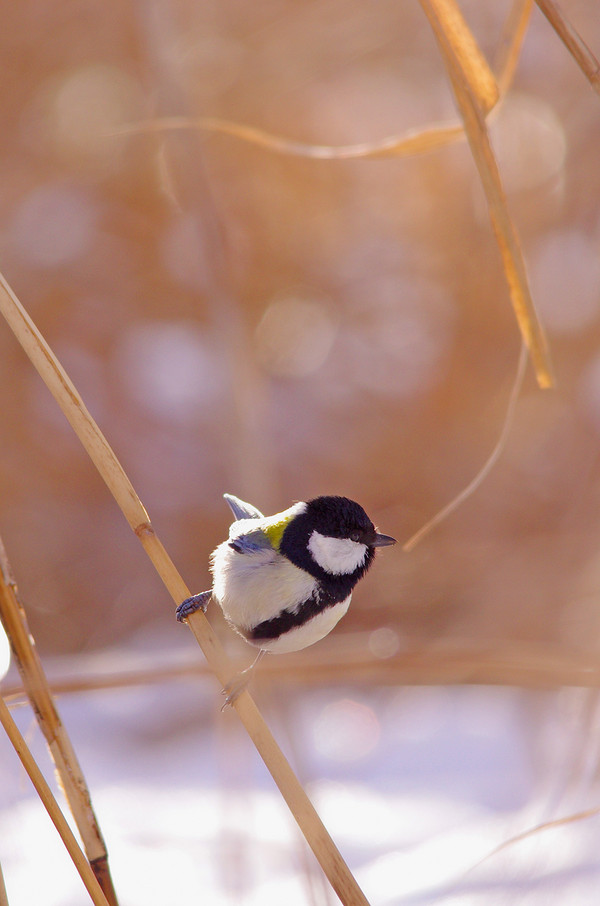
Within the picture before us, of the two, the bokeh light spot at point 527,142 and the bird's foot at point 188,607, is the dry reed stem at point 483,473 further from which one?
the bokeh light spot at point 527,142

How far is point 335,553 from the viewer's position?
2.48 ft

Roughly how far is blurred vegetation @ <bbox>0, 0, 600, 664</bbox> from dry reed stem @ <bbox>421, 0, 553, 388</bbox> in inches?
43.1

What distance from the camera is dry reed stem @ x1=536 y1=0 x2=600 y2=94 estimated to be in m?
0.47

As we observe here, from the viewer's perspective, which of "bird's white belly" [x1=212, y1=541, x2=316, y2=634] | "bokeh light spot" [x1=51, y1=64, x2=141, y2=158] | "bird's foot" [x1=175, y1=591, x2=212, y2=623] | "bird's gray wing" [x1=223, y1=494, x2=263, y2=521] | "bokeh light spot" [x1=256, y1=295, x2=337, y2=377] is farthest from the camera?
"bokeh light spot" [x1=256, y1=295, x2=337, y2=377]

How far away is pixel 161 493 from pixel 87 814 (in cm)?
136

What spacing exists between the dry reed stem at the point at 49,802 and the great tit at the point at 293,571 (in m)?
0.17

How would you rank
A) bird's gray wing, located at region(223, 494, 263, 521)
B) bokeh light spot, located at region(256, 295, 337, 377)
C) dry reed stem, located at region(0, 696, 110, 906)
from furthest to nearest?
bokeh light spot, located at region(256, 295, 337, 377)
bird's gray wing, located at region(223, 494, 263, 521)
dry reed stem, located at region(0, 696, 110, 906)

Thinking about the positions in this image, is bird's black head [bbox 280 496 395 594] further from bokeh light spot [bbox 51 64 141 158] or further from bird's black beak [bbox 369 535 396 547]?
bokeh light spot [bbox 51 64 141 158]

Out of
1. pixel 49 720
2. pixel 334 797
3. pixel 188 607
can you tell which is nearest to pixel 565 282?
pixel 334 797

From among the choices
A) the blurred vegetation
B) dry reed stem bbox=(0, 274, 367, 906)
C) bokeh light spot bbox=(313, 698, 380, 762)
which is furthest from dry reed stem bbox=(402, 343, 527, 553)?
the blurred vegetation

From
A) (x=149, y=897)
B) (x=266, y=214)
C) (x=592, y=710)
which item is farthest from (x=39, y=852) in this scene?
(x=266, y=214)

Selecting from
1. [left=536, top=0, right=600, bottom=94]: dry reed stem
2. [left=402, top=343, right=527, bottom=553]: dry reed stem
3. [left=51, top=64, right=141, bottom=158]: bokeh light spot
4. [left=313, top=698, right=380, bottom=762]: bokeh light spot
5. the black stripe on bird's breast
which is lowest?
[left=313, top=698, right=380, bottom=762]: bokeh light spot

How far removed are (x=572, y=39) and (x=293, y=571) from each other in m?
0.49

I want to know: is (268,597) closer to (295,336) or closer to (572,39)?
(572,39)
